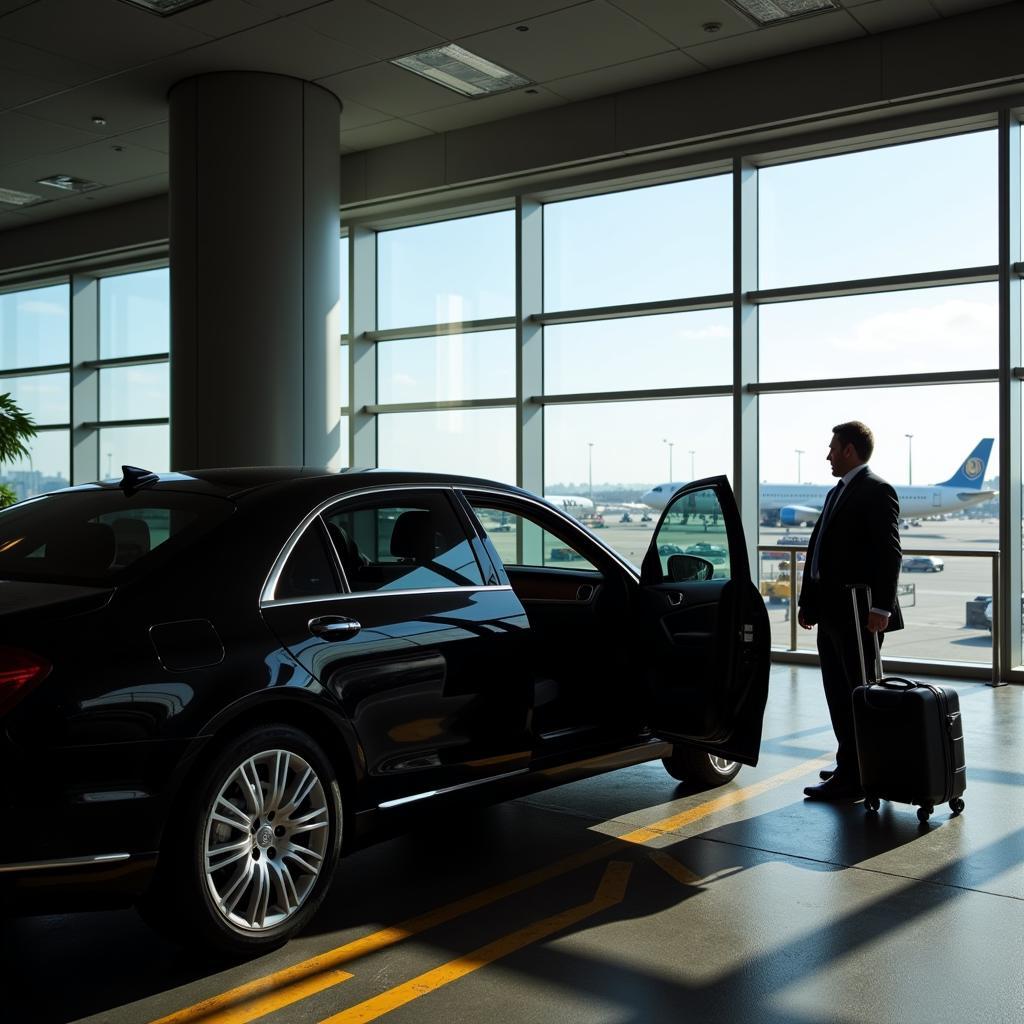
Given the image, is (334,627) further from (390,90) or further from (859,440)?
(390,90)

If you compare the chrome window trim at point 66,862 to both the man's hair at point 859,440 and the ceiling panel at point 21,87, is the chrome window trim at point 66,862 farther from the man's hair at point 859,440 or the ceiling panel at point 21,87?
the ceiling panel at point 21,87

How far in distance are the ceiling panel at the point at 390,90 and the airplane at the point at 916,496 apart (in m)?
3.89

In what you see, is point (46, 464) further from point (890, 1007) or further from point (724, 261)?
point (890, 1007)

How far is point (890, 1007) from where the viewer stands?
2979 mm

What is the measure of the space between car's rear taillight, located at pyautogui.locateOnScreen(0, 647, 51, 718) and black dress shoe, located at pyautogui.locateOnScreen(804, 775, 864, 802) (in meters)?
3.43

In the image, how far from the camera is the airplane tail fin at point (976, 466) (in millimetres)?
8703

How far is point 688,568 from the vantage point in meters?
4.70

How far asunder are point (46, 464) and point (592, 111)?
912 cm

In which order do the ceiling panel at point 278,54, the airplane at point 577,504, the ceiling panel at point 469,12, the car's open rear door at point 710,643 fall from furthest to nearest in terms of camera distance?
the airplane at point 577,504 < the ceiling panel at point 278,54 < the ceiling panel at point 469,12 < the car's open rear door at point 710,643

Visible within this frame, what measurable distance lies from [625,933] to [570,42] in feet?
23.1

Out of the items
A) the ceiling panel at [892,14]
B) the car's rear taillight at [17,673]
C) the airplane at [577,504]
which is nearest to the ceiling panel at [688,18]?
the ceiling panel at [892,14]

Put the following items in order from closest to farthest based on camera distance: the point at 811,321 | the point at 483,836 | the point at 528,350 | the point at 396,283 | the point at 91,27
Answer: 1. the point at 483,836
2. the point at 91,27
3. the point at 811,321
4. the point at 528,350
5. the point at 396,283

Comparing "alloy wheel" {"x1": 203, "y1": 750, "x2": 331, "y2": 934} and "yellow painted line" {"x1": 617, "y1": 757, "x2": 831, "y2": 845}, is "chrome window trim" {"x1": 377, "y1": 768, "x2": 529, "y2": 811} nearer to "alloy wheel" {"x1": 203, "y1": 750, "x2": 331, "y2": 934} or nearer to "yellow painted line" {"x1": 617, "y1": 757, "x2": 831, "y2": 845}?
"alloy wheel" {"x1": 203, "y1": 750, "x2": 331, "y2": 934}

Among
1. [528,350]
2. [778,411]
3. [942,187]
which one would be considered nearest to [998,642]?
[778,411]
